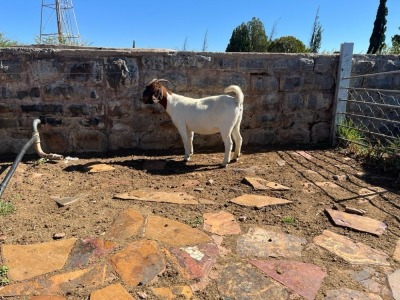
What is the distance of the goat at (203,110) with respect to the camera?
3770 millimetres

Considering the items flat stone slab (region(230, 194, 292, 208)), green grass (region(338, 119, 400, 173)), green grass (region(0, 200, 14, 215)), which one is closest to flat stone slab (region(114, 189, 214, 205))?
flat stone slab (region(230, 194, 292, 208))

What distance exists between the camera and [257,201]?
2924 millimetres

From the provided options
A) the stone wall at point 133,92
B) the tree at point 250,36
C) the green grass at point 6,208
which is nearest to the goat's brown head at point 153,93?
the stone wall at point 133,92

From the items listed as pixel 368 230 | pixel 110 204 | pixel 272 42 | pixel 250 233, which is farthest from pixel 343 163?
pixel 272 42

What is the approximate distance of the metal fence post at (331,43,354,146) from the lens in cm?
465

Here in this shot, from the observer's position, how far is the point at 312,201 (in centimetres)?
296

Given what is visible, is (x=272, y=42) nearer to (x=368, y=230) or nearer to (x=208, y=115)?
(x=208, y=115)

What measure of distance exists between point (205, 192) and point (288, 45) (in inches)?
341

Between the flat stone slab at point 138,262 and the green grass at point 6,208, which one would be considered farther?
the green grass at point 6,208

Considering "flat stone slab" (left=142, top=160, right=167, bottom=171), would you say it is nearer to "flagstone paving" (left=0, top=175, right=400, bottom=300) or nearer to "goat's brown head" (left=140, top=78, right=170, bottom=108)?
"goat's brown head" (left=140, top=78, right=170, bottom=108)

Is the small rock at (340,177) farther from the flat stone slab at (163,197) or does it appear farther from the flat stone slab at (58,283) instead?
the flat stone slab at (58,283)

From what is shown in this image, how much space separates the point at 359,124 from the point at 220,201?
319 centimetres

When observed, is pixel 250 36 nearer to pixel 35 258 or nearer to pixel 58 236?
pixel 58 236

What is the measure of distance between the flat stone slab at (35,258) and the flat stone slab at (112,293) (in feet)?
1.22
